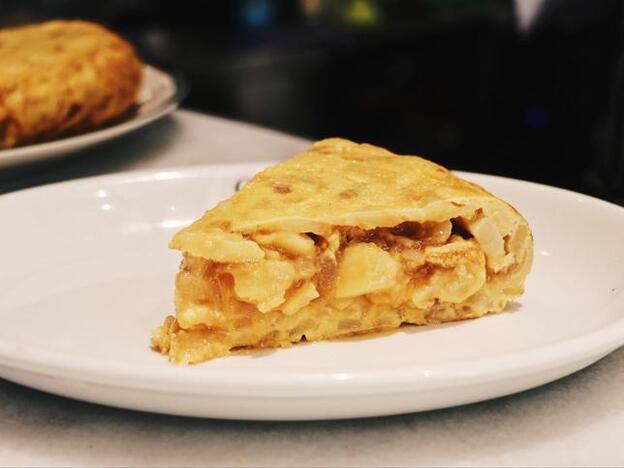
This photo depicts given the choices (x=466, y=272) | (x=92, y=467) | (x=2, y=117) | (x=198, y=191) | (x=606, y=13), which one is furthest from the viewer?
(x=606, y=13)

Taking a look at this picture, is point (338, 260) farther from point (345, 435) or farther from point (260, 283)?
point (345, 435)

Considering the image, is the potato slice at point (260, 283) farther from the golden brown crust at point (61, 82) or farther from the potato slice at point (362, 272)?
the golden brown crust at point (61, 82)

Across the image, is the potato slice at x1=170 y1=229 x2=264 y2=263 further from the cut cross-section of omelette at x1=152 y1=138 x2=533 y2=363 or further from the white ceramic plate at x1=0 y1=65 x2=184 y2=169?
the white ceramic plate at x1=0 y1=65 x2=184 y2=169

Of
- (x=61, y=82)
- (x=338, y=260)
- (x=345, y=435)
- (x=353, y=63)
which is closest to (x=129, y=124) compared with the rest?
(x=61, y=82)

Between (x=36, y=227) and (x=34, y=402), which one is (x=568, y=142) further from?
(x=34, y=402)

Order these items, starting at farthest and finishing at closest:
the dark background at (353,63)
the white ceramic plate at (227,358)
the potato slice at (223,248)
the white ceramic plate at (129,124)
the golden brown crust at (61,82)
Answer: the dark background at (353,63) < the golden brown crust at (61,82) < the white ceramic plate at (129,124) < the potato slice at (223,248) < the white ceramic plate at (227,358)

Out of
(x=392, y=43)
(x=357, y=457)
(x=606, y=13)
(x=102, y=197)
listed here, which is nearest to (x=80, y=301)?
(x=102, y=197)

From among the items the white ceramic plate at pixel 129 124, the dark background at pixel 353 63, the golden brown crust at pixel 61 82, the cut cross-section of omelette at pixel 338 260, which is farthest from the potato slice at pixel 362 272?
the dark background at pixel 353 63
